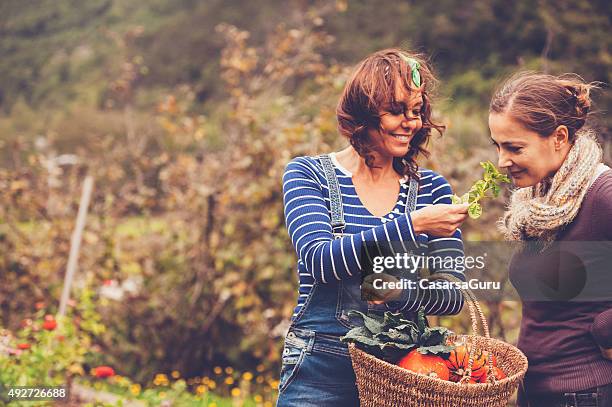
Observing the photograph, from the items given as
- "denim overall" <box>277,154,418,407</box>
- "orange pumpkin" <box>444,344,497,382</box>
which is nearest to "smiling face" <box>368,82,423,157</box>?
"denim overall" <box>277,154,418,407</box>

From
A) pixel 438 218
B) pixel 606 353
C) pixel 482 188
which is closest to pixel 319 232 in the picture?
pixel 438 218

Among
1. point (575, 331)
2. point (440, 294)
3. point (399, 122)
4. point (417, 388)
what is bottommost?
point (417, 388)

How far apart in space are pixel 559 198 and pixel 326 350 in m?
0.75

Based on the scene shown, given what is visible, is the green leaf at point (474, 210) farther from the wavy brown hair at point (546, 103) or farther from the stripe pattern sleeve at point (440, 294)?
the wavy brown hair at point (546, 103)

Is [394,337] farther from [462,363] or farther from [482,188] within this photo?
[482,188]

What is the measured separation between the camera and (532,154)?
186cm

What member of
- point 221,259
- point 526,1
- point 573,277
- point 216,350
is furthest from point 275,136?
point 526,1

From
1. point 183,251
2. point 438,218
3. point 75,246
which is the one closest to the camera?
point 438,218

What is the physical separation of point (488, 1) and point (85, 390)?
45.4 ft

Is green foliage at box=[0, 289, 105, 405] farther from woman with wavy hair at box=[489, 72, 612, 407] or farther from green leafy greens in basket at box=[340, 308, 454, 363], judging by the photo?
woman with wavy hair at box=[489, 72, 612, 407]

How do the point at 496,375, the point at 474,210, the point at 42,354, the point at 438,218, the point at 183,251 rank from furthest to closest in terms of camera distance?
1. the point at 183,251
2. the point at 42,354
3. the point at 474,210
4. the point at 438,218
5. the point at 496,375

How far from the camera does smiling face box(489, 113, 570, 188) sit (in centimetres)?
186

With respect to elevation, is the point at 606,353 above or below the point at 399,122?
below

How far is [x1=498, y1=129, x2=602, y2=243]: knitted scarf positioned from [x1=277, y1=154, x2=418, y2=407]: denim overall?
450 mm
